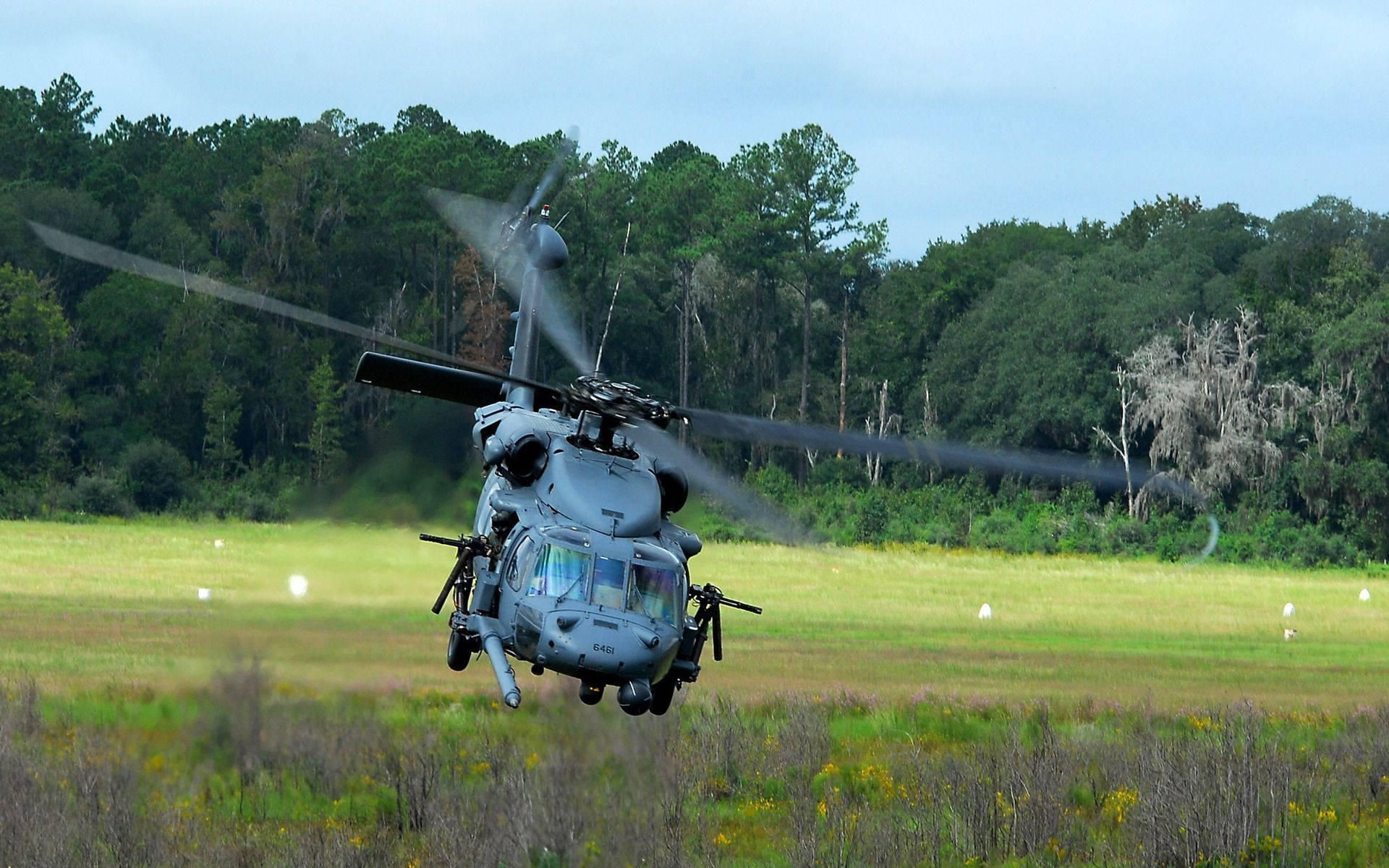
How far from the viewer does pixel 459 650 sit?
16453 mm

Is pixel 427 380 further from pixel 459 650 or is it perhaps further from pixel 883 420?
pixel 883 420

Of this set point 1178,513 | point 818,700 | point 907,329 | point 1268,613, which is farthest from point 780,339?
point 818,700

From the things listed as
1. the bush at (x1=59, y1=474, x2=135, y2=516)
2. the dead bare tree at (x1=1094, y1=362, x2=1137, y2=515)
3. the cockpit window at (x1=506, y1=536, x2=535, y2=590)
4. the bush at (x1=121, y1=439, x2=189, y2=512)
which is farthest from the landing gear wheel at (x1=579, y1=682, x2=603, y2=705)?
the dead bare tree at (x1=1094, y1=362, x2=1137, y2=515)

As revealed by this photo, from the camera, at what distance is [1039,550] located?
62.8 m

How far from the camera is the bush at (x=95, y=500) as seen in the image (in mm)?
69625

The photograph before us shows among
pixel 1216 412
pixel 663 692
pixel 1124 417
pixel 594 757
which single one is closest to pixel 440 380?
pixel 663 692

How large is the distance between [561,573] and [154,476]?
2382 inches

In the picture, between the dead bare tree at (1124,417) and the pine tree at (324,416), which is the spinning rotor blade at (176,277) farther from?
the dead bare tree at (1124,417)

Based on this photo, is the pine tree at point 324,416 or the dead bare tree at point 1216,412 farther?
the dead bare tree at point 1216,412

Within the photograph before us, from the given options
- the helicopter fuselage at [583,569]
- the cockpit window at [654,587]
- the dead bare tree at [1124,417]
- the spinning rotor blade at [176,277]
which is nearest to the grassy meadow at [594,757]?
the helicopter fuselage at [583,569]

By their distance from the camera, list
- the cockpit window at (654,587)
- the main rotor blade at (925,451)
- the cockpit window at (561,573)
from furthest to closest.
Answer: the cockpit window at (654,587)
the cockpit window at (561,573)
the main rotor blade at (925,451)

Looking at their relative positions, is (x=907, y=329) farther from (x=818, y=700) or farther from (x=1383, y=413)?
(x=818, y=700)

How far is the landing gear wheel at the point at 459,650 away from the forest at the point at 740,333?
4046 centimetres

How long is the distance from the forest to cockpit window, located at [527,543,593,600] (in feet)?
137
